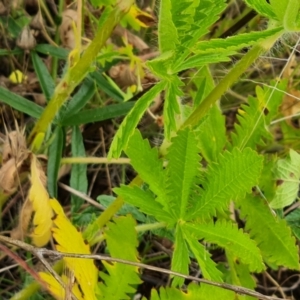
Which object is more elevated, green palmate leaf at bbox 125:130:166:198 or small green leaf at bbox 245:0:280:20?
small green leaf at bbox 245:0:280:20

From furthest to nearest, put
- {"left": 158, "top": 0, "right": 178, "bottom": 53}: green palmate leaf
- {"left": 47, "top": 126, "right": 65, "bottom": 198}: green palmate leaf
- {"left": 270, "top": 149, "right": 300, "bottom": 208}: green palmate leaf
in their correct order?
{"left": 47, "top": 126, "right": 65, "bottom": 198}: green palmate leaf → {"left": 270, "top": 149, "right": 300, "bottom": 208}: green palmate leaf → {"left": 158, "top": 0, "right": 178, "bottom": 53}: green palmate leaf

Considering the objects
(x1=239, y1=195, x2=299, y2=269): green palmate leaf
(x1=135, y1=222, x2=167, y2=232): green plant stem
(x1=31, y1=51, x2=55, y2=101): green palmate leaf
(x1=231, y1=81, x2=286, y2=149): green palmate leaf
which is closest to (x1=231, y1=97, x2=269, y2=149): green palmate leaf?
(x1=231, y1=81, x2=286, y2=149): green palmate leaf

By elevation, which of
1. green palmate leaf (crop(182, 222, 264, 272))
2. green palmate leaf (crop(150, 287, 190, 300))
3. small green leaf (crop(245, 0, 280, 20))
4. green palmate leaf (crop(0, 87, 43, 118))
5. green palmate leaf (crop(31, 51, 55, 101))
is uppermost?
small green leaf (crop(245, 0, 280, 20))

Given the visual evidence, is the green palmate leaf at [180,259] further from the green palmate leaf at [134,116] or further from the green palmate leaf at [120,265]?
the green palmate leaf at [134,116]

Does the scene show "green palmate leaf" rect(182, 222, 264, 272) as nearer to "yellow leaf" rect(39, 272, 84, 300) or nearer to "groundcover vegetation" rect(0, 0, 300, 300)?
"groundcover vegetation" rect(0, 0, 300, 300)

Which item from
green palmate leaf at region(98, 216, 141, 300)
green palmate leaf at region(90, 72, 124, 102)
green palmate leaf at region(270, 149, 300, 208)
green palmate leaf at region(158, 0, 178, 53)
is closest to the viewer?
green palmate leaf at region(158, 0, 178, 53)

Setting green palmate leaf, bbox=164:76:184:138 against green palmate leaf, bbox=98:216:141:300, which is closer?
green palmate leaf, bbox=164:76:184:138

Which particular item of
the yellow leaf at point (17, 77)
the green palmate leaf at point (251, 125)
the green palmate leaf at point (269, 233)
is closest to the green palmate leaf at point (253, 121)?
the green palmate leaf at point (251, 125)
